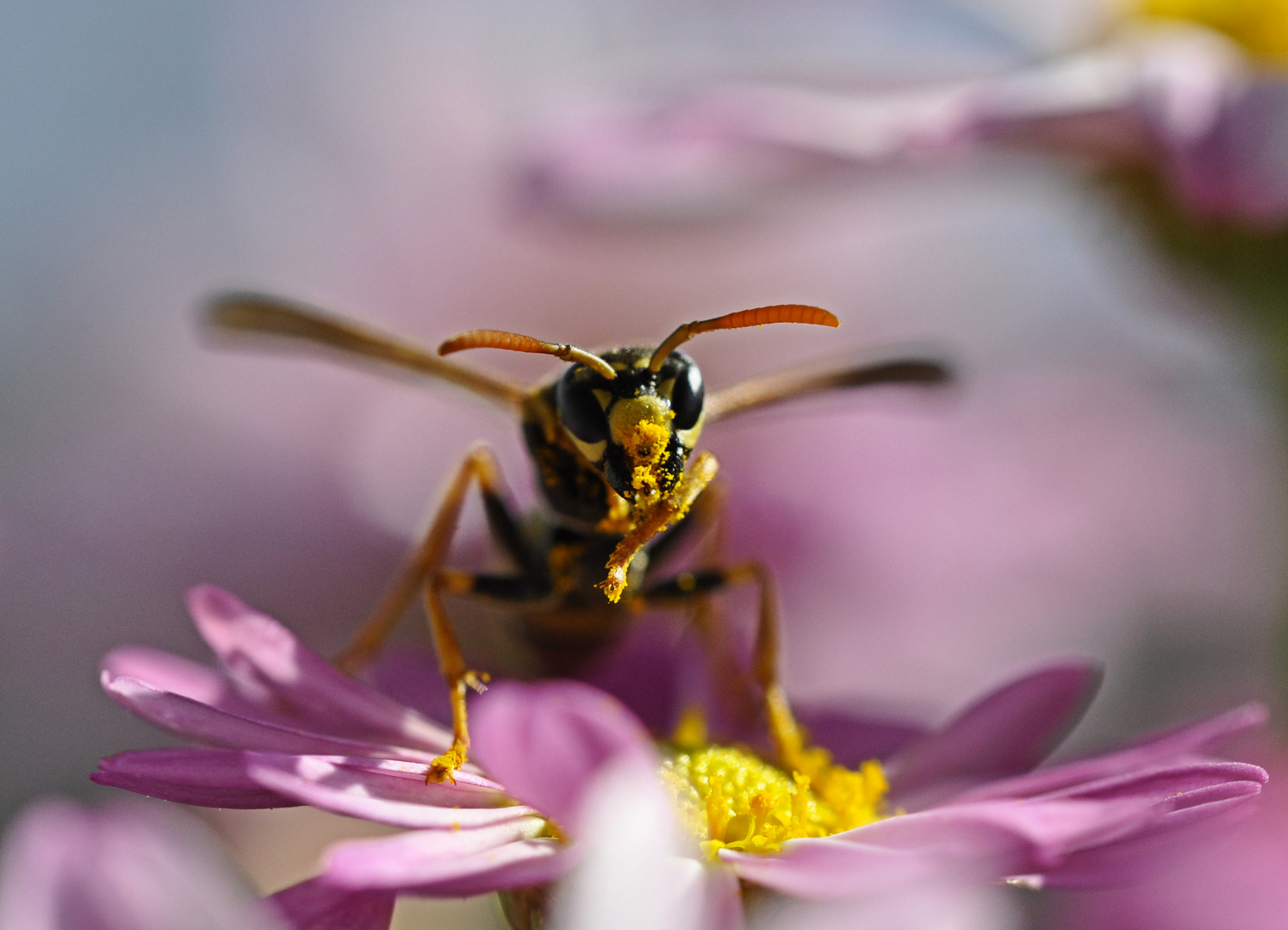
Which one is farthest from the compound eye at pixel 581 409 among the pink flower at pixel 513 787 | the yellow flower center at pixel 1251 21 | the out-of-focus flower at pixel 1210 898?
the yellow flower center at pixel 1251 21

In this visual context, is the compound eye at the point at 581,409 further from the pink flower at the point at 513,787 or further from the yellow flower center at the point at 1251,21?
the yellow flower center at the point at 1251,21

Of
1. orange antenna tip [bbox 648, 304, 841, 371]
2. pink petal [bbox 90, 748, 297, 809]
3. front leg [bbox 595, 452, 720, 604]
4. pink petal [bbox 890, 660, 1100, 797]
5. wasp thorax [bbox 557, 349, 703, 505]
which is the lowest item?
pink petal [bbox 90, 748, 297, 809]

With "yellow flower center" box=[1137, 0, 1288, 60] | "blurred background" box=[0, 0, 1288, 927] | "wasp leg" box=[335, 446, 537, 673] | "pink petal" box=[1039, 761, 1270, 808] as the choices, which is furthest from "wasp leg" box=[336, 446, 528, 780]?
"yellow flower center" box=[1137, 0, 1288, 60]

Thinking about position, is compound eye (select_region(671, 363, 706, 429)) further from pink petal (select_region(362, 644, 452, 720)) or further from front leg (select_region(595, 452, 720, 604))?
pink petal (select_region(362, 644, 452, 720))

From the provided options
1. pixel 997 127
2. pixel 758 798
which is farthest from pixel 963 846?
pixel 997 127

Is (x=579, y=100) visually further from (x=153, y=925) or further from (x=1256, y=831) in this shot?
(x=153, y=925)

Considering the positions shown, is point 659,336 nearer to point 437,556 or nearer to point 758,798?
point 437,556

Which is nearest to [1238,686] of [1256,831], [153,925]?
[1256,831]
